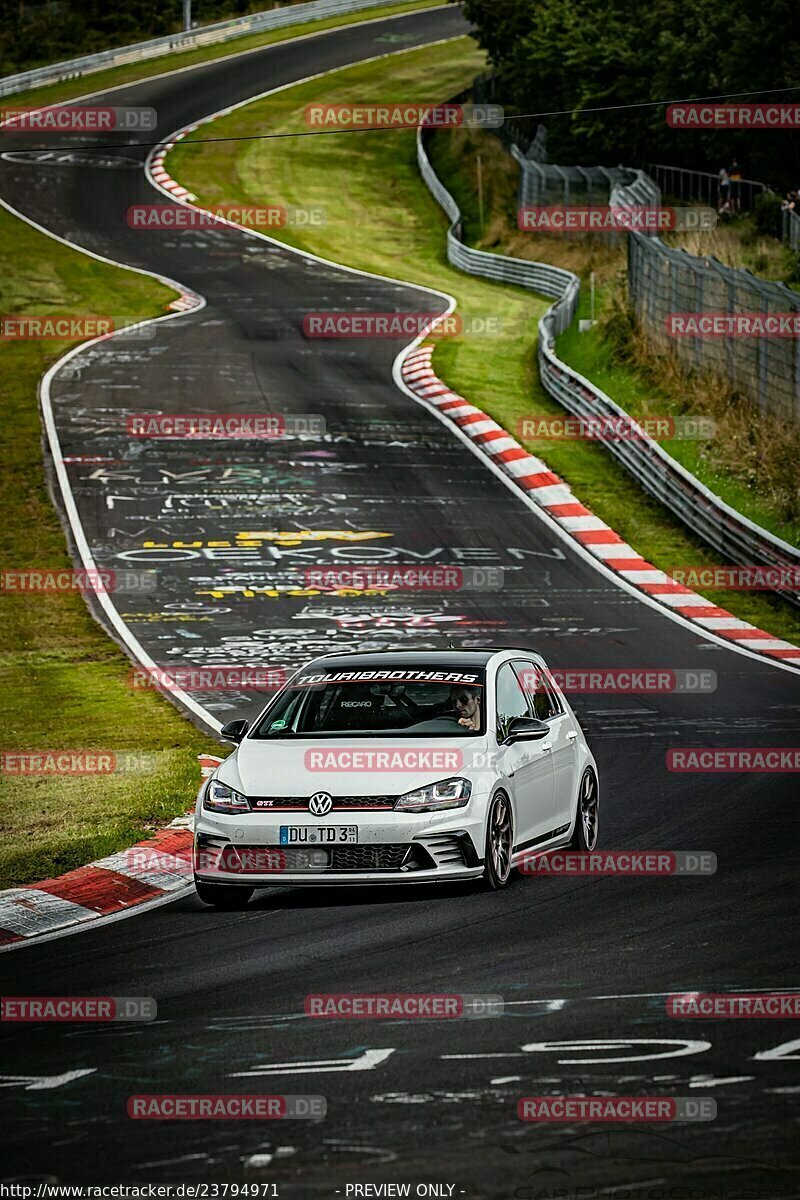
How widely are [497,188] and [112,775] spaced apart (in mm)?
48863

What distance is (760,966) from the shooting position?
9.05 m

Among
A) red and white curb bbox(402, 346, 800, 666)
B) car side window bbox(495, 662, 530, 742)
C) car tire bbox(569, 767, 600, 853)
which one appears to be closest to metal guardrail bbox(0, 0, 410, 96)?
red and white curb bbox(402, 346, 800, 666)

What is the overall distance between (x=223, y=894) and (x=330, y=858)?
73 centimetres

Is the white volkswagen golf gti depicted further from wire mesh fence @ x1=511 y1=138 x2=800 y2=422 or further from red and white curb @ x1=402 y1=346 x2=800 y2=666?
wire mesh fence @ x1=511 y1=138 x2=800 y2=422

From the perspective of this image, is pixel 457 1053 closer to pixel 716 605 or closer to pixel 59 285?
pixel 716 605

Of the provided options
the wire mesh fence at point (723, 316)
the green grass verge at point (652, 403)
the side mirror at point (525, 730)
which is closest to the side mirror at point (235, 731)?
the side mirror at point (525, 730)

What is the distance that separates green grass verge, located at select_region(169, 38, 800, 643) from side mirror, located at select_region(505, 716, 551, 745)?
39.2ft

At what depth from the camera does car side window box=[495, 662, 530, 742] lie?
12.2 metres

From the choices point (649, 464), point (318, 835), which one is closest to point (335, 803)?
point (318, 835)

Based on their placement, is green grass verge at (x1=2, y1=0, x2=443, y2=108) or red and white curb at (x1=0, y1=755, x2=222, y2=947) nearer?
red and white curb at (x1=0, y1=755, x2=222, y2=947)

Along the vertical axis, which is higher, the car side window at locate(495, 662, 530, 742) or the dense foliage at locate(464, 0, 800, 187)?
the dense foliage at locate(464, 0, 800, 187)

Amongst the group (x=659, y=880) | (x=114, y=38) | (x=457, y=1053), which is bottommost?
(x=659, y=880)

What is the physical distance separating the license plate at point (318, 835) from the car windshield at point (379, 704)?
3.37 ft

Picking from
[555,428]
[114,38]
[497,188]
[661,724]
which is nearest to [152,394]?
[555,428]
